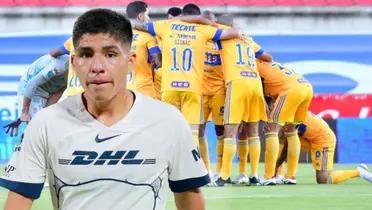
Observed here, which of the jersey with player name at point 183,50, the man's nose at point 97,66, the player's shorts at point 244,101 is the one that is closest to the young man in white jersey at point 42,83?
the jersey with player name at point 183,50

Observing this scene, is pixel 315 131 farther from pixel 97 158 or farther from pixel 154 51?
pixel 97 158

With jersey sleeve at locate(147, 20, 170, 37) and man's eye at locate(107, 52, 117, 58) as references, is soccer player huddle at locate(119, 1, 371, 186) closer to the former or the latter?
jersey sleeve at locate(147, 20, 170, 37)

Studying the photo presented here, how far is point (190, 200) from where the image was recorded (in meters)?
3.81

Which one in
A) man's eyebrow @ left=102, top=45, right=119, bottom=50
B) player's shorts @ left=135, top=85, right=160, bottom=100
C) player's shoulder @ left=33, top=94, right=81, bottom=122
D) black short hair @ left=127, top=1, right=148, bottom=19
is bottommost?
player's shorts @ left=135, top=85, right=160, bottom=100

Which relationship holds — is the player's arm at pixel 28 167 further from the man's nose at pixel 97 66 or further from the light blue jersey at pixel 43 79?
the light blue jersey at pixel 43 79

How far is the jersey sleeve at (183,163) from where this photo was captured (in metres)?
3.78

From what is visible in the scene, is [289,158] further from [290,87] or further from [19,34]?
[19,34]

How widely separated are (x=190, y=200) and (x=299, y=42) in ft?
45.8

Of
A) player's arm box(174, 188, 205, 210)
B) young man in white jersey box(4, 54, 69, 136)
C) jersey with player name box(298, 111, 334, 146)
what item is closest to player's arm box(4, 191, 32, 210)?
player's arm box(174, 188, 205, 210)

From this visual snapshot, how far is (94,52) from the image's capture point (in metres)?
3.59

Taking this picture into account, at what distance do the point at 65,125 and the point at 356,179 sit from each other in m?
9.85

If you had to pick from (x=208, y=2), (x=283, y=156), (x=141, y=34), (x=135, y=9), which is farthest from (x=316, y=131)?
(x=208, y=2)

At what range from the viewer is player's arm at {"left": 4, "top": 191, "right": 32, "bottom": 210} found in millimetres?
3605

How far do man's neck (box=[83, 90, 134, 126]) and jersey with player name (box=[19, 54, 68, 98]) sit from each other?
24.9 feet
